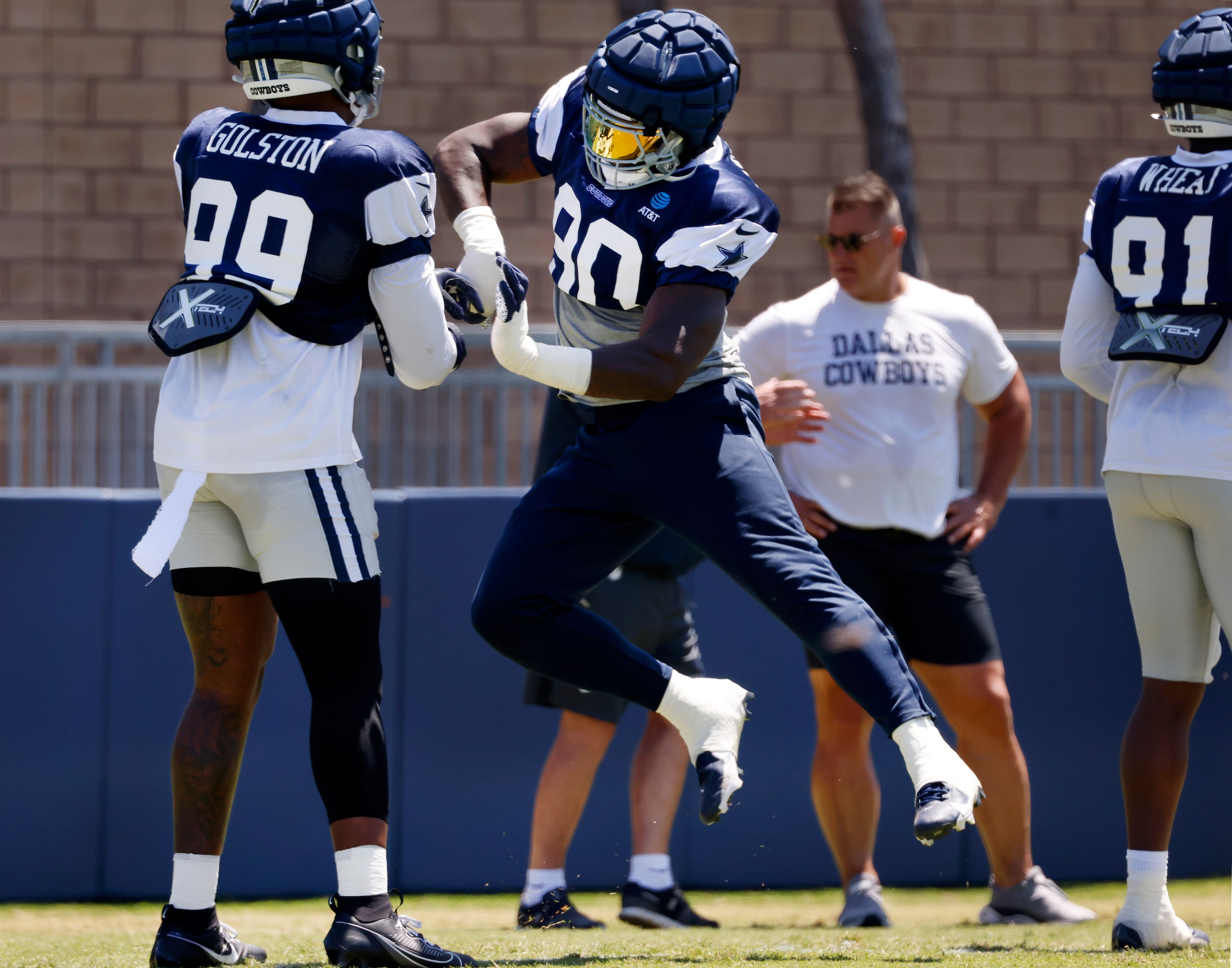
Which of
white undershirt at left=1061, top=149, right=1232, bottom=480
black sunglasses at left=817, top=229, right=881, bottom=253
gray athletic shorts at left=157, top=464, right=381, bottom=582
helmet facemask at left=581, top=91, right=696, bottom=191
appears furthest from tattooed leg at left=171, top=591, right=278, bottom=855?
black sunglasses at left=817, top=229, right=881, bottom=253

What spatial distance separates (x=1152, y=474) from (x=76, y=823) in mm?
3603

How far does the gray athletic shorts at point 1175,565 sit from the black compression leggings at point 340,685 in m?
1.92

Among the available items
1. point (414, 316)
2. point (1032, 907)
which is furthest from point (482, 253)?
point (1032, 907)

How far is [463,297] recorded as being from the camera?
3648mm

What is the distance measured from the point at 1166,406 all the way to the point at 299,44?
2.26 metres

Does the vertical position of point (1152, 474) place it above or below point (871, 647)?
above

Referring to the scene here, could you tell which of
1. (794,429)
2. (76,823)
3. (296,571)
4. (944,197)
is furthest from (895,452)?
(944,197)

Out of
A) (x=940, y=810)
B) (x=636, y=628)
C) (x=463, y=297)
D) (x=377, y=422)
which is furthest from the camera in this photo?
(x=377, y=422)

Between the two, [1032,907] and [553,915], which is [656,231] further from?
[1032,907]

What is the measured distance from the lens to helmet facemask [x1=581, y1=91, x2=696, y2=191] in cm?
358

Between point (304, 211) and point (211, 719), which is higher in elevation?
point (304, 211)

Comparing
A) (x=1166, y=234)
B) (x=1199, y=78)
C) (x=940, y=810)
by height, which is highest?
(x=1199, y=78)

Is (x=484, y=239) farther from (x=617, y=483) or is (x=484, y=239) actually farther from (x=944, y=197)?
(x=944, y=197)

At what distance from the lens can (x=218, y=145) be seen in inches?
139
